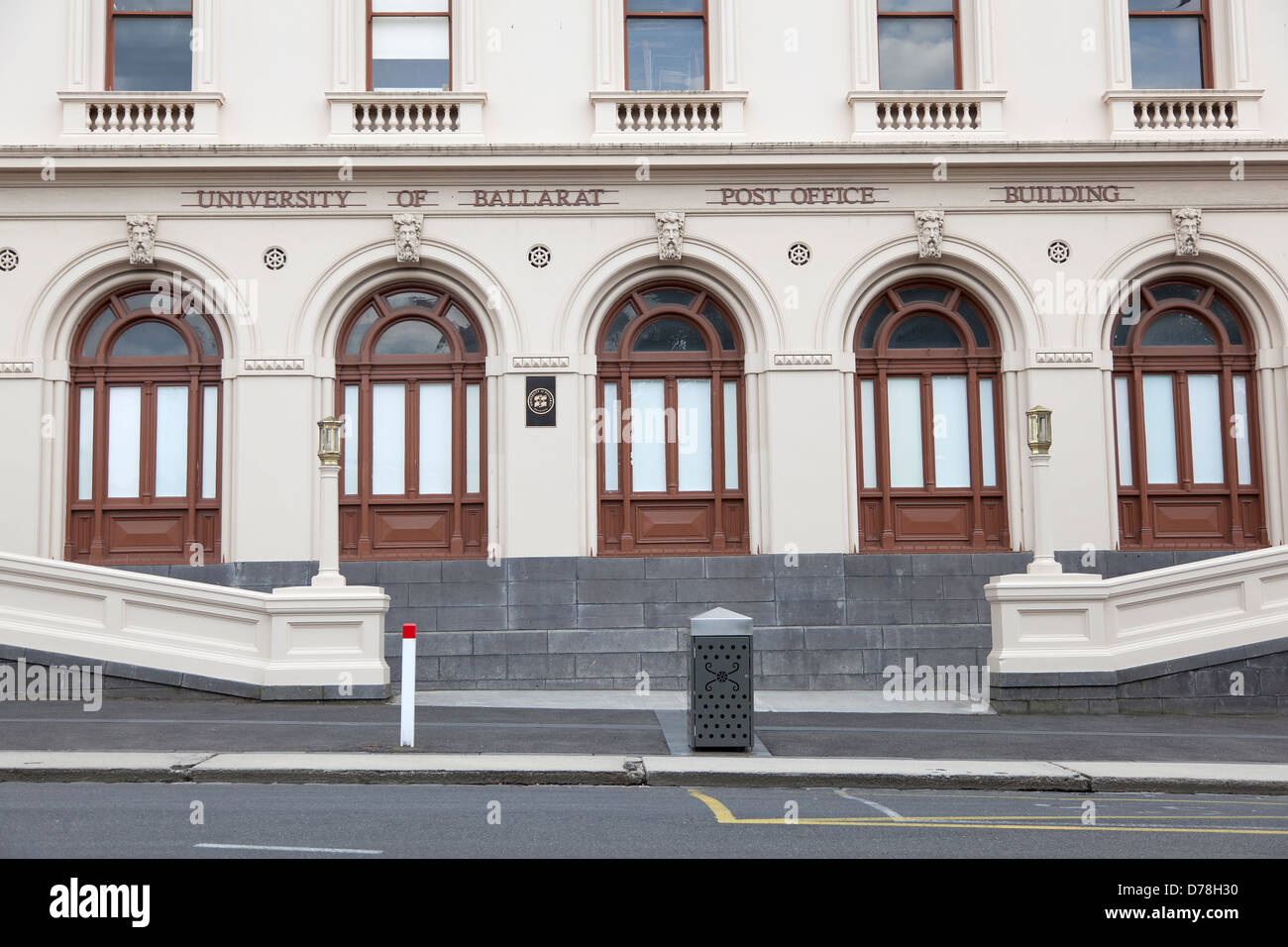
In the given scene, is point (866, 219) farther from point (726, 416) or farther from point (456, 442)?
point (456, 442)

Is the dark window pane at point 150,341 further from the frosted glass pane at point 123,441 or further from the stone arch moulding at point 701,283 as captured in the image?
the stone arch moulding at point 701,283

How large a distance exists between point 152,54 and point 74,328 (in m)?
4.32

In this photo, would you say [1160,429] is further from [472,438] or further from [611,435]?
[472,438]

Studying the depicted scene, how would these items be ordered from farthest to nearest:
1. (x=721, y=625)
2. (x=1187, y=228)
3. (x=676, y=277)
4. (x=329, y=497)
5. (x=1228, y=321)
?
1. (x=1228, y=321)
2. (x=676, y=277)
3. (x=1187, y=228)
4. (x=329, y=497)
5. (x=721, y=625)

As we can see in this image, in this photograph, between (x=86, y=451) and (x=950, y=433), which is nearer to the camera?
(x=86, y=451)

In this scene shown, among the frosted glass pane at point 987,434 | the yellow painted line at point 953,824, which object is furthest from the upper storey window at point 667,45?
the yellow painted line at point 953,824

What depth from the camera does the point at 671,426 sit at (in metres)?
19.9

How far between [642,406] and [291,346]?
521 centimetres

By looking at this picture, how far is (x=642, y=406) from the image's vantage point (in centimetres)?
1991

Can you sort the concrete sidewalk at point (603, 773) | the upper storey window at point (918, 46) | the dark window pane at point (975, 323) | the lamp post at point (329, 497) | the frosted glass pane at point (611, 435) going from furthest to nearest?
the upper storey window at point (918, 46) → the dark window pane at point (975, 323) → the frosted glass pane at point (611, 435) → the lamp post at point (329, 497) → the concrete sidewalk at point (603, 773)

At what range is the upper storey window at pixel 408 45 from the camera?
20.0 metres

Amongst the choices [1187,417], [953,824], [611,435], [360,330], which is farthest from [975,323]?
[953,824]

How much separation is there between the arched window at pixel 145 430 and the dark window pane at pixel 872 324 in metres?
9.67

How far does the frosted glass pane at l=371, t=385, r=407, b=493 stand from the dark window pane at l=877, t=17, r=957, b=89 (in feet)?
29.3
